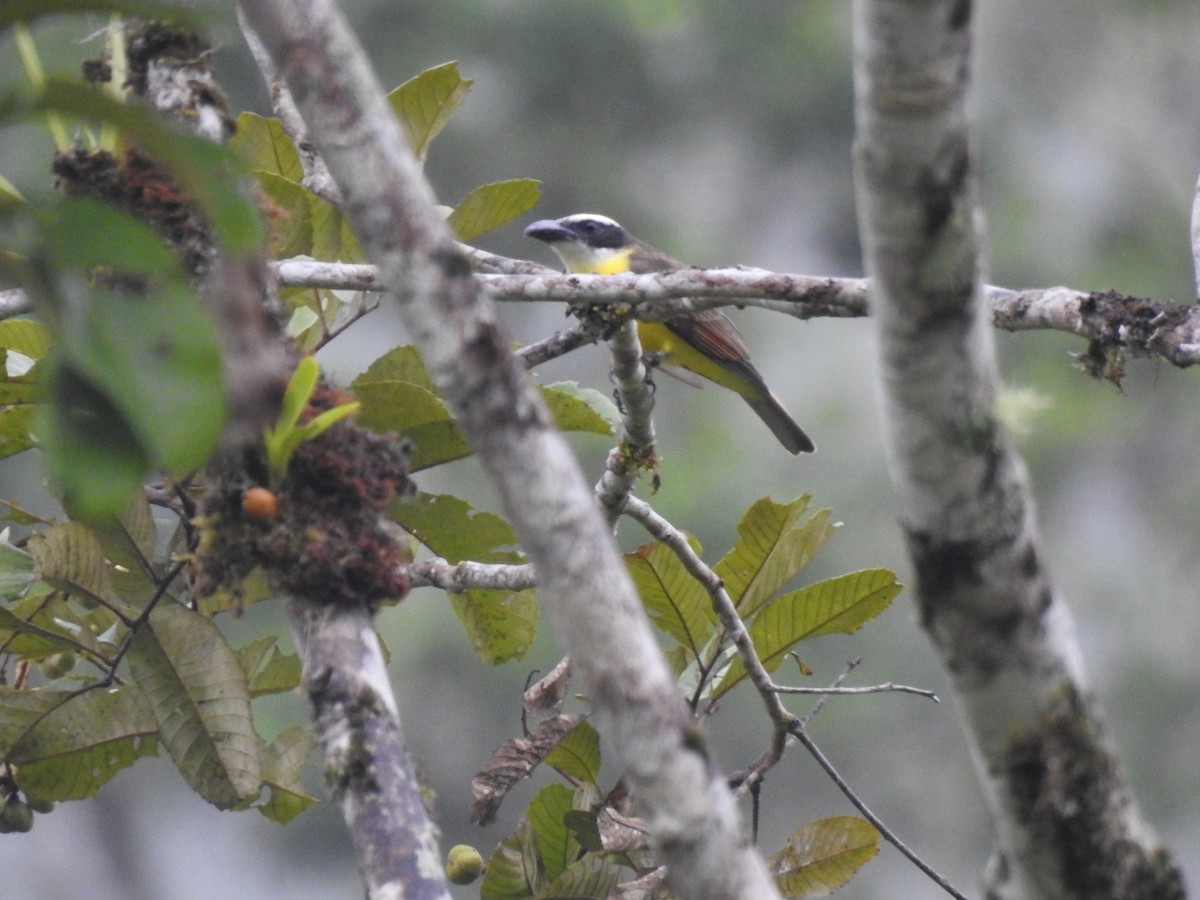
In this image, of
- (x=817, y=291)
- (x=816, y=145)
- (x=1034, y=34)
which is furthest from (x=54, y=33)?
(x=1034, y=34)

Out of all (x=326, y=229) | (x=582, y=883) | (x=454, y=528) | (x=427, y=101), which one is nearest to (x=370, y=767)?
(x=582, y=883)

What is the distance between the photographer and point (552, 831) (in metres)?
2.62

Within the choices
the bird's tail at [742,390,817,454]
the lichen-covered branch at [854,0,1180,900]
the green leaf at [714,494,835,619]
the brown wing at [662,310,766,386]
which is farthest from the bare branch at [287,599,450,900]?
the bird's tail at [742,390,817,454]

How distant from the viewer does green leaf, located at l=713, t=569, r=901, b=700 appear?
9.16ft

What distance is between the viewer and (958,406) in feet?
4.11

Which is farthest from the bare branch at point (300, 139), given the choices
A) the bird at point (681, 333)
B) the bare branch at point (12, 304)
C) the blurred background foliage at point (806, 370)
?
the blurred background foliage at point (806, 370)

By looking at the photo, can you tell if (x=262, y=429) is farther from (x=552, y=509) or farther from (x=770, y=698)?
(x=770, y=698)

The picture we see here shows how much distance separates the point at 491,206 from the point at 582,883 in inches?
54.3

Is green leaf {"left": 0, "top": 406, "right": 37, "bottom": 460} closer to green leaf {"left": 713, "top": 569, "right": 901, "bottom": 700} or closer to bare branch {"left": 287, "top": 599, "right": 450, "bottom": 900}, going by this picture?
bare branch {"left": 287, "top": 599, "right": 450, "bottom": 900}

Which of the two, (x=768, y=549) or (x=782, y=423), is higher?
(x=768, y=549)

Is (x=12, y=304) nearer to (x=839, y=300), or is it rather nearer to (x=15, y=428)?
(x=15, y=428)

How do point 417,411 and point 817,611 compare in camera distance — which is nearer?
point 417,411

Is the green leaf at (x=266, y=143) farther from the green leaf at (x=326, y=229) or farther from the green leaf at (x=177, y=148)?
the green leaf at (x=177, y=148)

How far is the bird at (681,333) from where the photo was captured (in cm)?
564
